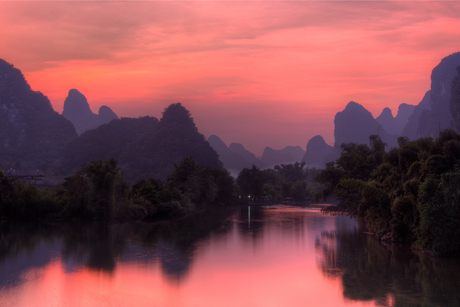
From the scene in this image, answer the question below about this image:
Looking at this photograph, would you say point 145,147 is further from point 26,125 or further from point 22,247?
point 22,247

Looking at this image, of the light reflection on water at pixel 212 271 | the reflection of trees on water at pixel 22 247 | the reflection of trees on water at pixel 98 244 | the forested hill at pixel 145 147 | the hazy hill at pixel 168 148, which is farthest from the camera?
the forested hill at pixel 145 147

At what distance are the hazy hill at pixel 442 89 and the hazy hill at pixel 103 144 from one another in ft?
354

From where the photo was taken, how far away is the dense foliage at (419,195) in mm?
17750

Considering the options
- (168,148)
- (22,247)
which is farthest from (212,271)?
(168,148)

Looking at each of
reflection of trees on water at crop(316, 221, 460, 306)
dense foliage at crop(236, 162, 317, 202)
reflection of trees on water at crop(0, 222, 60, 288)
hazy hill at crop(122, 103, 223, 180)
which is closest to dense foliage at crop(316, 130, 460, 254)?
reflection of trees on water at crop(316, 221, 460, 306)

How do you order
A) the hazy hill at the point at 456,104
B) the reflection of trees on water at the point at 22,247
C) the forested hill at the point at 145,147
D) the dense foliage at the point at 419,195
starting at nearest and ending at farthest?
1. the reflection of trees on water at the point at 22,247
2. the dense foliage at the point at 419,195
3. the forested hill at the point at 145,147
4. the hazy hill at the point at 456,104

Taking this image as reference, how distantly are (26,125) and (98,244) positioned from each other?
11319cm

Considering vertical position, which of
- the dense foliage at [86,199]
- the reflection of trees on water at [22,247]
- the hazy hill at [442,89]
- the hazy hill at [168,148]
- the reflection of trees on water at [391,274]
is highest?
the hazy hill at [442,89]

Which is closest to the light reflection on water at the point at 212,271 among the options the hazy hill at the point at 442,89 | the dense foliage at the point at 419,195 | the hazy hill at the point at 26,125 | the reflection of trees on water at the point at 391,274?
the reflection of trees on water at the point at 391,274

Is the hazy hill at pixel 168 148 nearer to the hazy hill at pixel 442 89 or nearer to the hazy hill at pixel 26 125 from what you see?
the hazy hill at pixel 26 125

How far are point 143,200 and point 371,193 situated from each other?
72.3ft

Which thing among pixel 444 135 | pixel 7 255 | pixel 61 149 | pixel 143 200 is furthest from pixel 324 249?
pixel 61 149

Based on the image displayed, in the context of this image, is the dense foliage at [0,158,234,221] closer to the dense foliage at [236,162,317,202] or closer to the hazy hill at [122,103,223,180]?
the dense foliage at [236,162,317,202]

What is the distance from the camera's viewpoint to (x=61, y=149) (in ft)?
395
